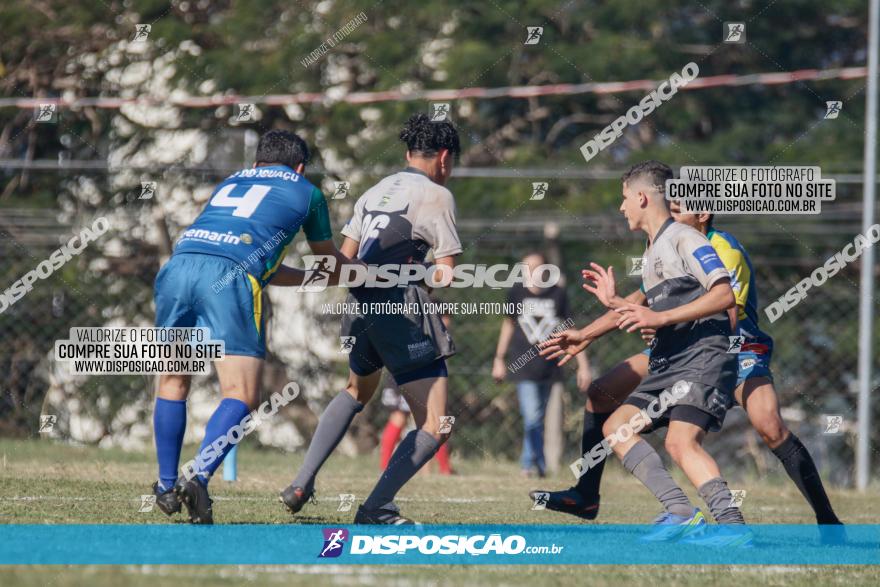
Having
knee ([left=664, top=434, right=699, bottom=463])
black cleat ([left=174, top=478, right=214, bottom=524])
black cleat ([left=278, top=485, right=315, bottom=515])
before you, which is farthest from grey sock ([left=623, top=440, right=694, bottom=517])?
black cleat ([left=174, top=478, right=214, bottom=524])

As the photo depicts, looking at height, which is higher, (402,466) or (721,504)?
(402,466)

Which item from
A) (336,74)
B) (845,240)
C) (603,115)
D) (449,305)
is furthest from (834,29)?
(449,305)

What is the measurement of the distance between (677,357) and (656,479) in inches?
24.6

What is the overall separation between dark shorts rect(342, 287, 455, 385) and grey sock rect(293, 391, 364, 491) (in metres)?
0.41

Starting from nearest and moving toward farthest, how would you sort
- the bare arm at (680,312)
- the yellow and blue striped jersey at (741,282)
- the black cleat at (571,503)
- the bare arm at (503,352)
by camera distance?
the bare arm at (680,312)
the black cleat at (571,503)
the yellow and blue striped jersey at (741,282)
the bare arm at (503,352)

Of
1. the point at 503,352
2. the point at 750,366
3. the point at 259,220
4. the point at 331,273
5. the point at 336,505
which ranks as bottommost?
the point at 336,505

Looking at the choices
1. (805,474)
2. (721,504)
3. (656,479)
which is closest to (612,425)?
(656,479)

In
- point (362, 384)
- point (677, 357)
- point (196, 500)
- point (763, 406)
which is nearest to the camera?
point (196, 500)

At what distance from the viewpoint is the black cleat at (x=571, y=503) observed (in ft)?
22.7

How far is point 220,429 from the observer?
605 centimetres

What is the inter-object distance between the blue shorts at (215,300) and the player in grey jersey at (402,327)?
2.20 ft

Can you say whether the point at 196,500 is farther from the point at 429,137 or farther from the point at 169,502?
the point at 429,137

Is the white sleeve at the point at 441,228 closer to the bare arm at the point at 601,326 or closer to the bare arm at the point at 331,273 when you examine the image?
the bare arm at the point at 331,273

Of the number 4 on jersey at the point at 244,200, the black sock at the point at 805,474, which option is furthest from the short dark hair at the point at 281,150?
the black sock at the point at 805,474
